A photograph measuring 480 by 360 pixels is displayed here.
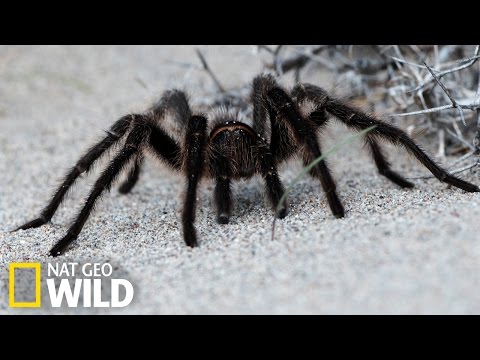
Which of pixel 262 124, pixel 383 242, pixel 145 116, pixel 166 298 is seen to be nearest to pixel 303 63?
pixel 262 124

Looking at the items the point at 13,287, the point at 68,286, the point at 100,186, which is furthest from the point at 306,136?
the point at 13,287

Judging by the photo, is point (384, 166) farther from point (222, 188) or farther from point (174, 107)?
point (174, 107)

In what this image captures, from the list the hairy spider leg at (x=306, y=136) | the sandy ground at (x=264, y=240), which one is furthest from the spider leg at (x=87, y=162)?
the hairy spider leg at (x=306, y=136)

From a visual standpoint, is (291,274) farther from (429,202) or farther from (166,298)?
(429,202)

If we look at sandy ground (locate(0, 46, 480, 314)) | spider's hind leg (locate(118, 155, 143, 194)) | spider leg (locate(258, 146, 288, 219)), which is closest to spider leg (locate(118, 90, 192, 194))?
spider's hind leg (locate(118, 155, 143, 194))

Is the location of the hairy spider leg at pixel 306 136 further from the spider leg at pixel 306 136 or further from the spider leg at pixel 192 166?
the spider leg at pixel 192 166

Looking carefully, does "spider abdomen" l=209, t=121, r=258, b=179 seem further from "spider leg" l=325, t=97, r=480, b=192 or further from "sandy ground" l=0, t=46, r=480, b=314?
"spider leg" l=325, t=97, r=480, b=192
